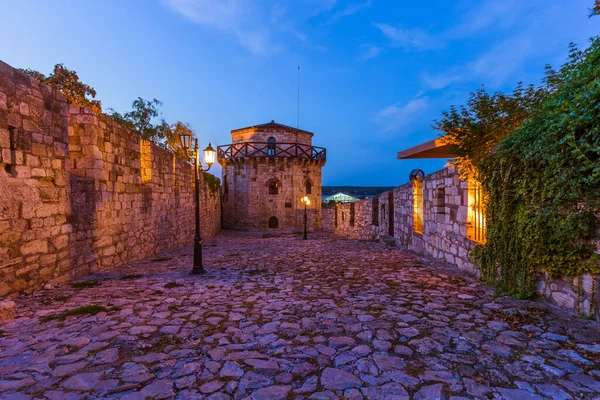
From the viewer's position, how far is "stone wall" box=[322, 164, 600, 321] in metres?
3.55

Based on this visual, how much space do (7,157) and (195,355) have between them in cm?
408

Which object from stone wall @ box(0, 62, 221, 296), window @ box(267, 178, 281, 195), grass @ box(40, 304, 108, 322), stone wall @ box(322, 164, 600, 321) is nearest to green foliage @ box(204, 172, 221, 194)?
window @ box(267, 178, 281, 195)

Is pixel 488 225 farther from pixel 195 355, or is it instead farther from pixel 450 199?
pixel 195 355

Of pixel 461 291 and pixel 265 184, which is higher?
pixel 265 184

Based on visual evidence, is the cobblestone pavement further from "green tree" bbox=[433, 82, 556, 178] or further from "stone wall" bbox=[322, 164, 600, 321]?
"green tree" bbox=[433, 82, 556, 178]

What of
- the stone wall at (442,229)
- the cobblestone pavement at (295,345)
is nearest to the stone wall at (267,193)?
the stone wall at (442,229)

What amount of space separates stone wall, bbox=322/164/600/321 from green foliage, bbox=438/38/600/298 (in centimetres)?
24

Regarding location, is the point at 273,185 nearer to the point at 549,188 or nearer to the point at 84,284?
the point at 84,284

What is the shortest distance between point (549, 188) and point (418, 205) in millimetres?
5787

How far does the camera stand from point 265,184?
2588 centimetres

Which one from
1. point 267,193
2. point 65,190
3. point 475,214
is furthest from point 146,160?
point 267,193

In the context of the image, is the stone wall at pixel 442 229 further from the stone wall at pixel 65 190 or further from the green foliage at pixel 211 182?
the green foliage at pixel 211 182

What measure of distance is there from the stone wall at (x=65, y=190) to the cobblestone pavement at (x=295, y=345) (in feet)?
2.51

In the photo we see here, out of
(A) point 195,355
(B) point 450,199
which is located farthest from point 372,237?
(A) point 195,355
